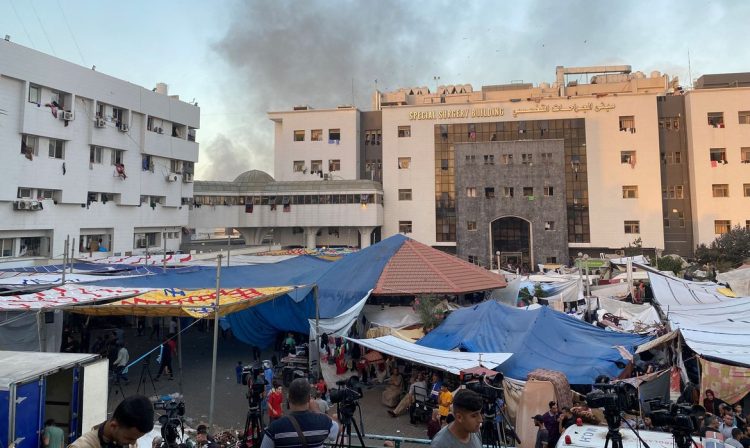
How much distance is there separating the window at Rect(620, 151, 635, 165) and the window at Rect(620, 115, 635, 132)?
190 cm

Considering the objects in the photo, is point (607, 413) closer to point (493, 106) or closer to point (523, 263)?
point (523, 263)

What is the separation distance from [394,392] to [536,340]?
11.0ft

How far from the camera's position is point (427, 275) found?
54.0 ft

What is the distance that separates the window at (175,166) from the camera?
32750 mm

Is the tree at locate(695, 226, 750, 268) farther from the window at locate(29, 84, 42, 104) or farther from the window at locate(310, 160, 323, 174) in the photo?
the window at locate(29, 84, 42, 104)

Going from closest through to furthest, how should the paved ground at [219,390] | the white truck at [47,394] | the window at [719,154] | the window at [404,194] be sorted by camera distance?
the white truck at [47,394] < the paved ground at [219,390] < the window at [719,154] < the window at [404,194]

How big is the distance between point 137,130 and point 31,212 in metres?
8.51

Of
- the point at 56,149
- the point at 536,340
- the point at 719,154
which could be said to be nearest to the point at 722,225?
the point at 719,154

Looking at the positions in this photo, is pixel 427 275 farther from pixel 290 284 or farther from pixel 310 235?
pixel 310 235

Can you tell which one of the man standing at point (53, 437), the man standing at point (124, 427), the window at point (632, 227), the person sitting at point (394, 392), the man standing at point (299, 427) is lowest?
the person sitting at point (394, 392)

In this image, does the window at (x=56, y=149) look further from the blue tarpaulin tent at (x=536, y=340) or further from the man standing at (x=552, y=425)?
the man standing at (x=552, y=425)

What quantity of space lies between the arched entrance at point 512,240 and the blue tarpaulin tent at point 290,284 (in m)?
23.0

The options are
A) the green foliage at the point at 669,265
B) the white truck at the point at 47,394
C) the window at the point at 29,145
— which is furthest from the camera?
the green foliage at the point at 669,265

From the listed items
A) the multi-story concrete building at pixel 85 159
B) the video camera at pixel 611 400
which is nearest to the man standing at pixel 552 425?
the video camera at pixel 611 400
